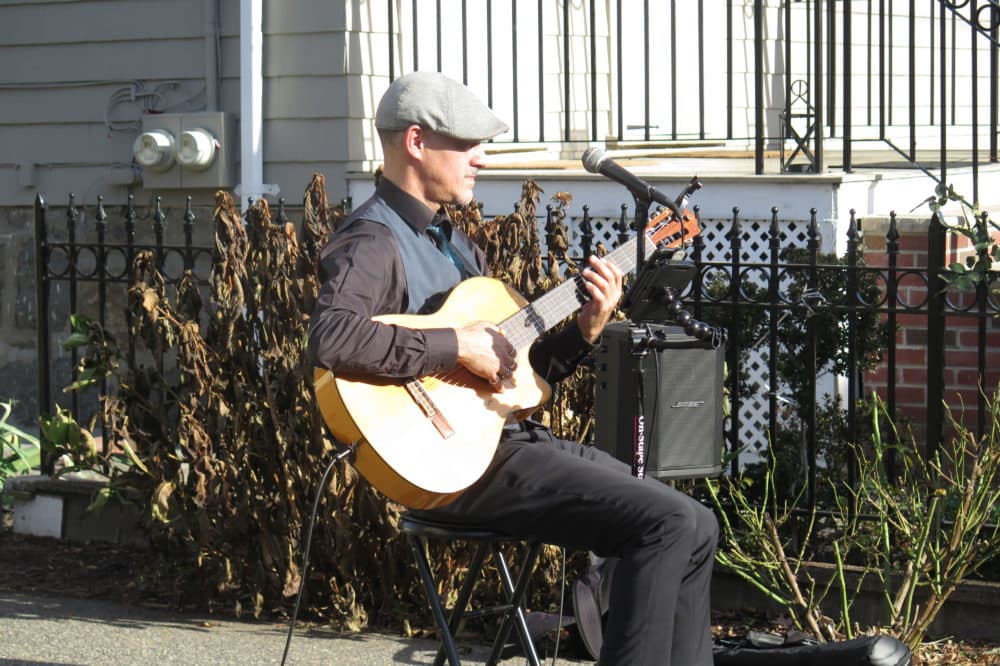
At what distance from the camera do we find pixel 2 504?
6621mm

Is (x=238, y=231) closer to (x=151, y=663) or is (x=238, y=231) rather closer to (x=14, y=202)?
(x=151, y=663)

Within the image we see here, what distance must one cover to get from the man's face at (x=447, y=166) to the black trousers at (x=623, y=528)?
0.64 meters

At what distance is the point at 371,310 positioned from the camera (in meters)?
3.55

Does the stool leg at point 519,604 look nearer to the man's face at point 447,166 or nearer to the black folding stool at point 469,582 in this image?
the black folding stool at point 469,582

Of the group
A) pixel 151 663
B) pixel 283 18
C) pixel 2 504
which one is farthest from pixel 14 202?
pixel 151 663

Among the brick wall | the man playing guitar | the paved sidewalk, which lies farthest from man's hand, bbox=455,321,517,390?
the brick wall

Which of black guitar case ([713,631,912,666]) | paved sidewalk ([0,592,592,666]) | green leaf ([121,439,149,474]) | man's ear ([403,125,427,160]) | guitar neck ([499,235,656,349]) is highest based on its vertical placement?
man's ear ([403,125,427,160])

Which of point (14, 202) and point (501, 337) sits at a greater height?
point (14, 202)

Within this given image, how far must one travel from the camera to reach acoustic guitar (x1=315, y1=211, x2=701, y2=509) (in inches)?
136

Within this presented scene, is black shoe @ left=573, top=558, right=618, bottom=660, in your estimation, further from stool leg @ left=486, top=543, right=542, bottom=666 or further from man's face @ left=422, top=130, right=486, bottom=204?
man's face @ left=422, top=130, right=486, bottom=204

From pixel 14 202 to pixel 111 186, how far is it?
0.73m

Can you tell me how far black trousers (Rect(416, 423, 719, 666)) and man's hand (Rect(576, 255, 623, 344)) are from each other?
1.18 feet

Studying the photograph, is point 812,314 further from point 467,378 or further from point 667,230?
point 467,378

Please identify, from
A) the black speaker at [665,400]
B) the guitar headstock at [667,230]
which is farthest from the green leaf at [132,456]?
the guitar headstock at [667,230]
